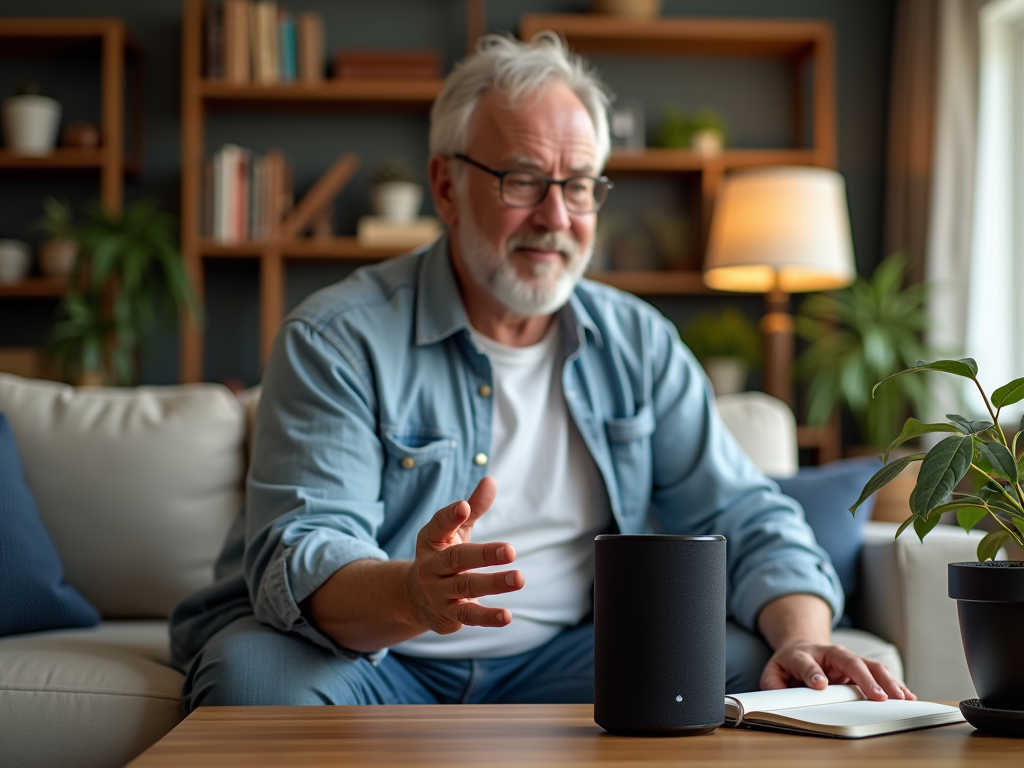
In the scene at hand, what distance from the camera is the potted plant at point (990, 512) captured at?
848 millimetres

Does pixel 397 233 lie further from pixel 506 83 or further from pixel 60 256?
pixel 506 83

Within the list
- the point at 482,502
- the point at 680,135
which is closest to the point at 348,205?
the point at 680,135

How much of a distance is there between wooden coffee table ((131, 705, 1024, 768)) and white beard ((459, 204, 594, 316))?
76 centimetres

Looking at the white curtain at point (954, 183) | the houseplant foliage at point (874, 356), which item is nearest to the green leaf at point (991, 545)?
the houseplant foliage at point (874, 356)

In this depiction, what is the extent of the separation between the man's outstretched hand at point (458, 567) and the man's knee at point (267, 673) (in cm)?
28

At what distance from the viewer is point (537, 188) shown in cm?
162

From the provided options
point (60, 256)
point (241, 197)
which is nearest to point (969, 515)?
point (241, 197)

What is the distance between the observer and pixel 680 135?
13.1 feet

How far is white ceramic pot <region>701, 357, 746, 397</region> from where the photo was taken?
149 inches

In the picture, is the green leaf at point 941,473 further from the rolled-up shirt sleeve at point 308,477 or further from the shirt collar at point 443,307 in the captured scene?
the shirt collar at point 443,307

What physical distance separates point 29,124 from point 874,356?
293 cm

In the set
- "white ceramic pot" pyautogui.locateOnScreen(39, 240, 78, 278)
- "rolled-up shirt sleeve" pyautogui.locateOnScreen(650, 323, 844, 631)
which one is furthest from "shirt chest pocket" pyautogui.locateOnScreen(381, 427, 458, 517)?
"white ceramic pot" pyautogui.locateOnScreen(39, 240, 78, 278)

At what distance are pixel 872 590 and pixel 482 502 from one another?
111 centimetres

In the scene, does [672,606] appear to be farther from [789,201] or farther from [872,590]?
[789,201]
